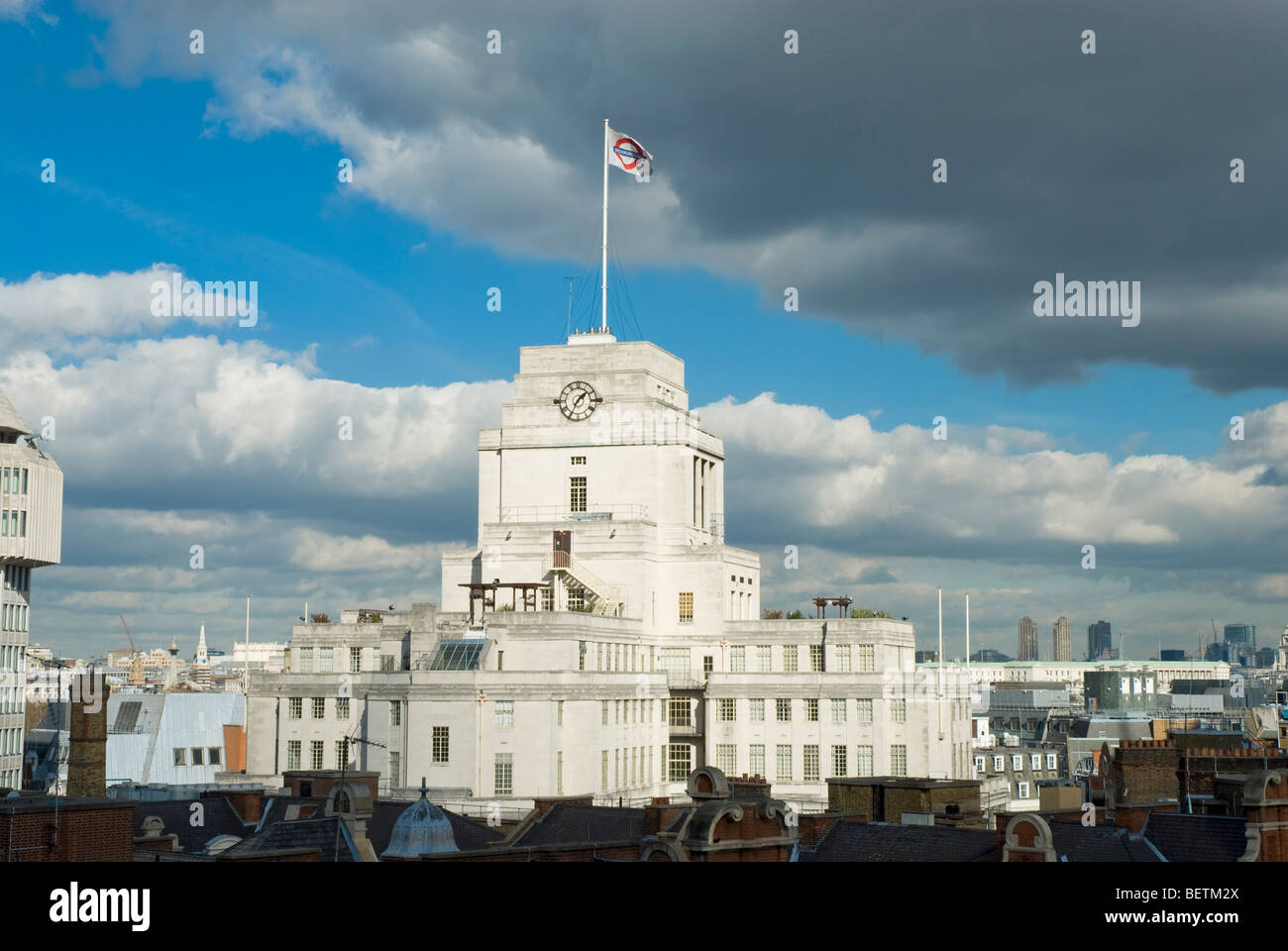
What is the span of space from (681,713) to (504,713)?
24.1 metres

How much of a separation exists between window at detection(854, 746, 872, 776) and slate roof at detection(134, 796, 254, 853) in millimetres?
53666

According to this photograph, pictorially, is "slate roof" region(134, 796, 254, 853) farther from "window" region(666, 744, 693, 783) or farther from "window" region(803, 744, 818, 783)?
"window" region(803, 744, 818, 783)

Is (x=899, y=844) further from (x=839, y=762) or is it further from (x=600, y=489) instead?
(x=600, y=489)

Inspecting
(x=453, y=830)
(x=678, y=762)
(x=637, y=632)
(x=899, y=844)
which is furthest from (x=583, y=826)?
(x=678, y=762)

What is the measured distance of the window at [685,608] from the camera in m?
122

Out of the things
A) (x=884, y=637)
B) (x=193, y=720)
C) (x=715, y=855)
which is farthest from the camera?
(x=193, y=720)

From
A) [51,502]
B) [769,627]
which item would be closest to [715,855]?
[769,627]

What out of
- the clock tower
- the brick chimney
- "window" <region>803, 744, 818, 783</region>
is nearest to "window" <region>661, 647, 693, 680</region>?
the clock tower

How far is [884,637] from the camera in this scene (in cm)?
11875

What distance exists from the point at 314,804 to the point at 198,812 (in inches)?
222

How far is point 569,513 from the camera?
4783 inches
